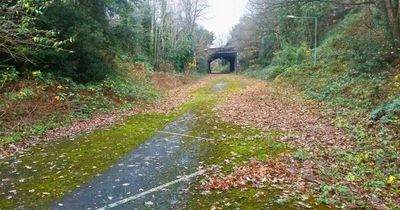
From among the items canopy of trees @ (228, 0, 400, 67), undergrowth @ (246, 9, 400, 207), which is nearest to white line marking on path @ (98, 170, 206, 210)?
undergrowth @ (246, 9, 400, 207)

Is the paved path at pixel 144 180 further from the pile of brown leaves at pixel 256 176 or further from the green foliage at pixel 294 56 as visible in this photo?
the green foliage at pixel 294 56

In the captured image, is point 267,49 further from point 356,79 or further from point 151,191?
point 151,191

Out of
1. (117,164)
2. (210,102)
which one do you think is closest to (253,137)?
(117,164)

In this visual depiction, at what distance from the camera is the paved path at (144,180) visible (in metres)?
6.01

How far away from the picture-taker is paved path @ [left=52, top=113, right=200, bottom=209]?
6012 mm

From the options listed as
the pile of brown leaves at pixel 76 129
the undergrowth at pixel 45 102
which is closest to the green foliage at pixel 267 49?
the undergrowth at pixel 45 102

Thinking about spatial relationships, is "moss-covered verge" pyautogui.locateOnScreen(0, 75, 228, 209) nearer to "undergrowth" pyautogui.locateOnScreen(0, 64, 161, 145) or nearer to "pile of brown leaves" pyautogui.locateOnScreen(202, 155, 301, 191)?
"undergrowth" pyautogui.locateOnScreen(0, 64, 161, 145)

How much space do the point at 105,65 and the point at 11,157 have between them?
34.4 feet

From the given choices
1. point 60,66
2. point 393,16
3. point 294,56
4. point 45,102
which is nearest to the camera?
point 45,102

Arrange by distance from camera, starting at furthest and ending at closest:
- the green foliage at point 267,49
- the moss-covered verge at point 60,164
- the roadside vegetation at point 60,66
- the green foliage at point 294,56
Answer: the green foliage at point 267,49, the green foliage at point 294,56, the roadside vegetation at point 60,66, the moss-covered verge at point 60,164

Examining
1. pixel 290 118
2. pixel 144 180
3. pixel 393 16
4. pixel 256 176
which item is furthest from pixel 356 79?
pixel 144 180

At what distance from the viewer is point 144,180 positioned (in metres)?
7.14

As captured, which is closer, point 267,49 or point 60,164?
point 60,164

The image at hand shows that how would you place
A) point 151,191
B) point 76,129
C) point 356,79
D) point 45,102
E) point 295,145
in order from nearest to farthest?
point 151,191, point 295,145, point 76,129, point 45,102, point 356,79
